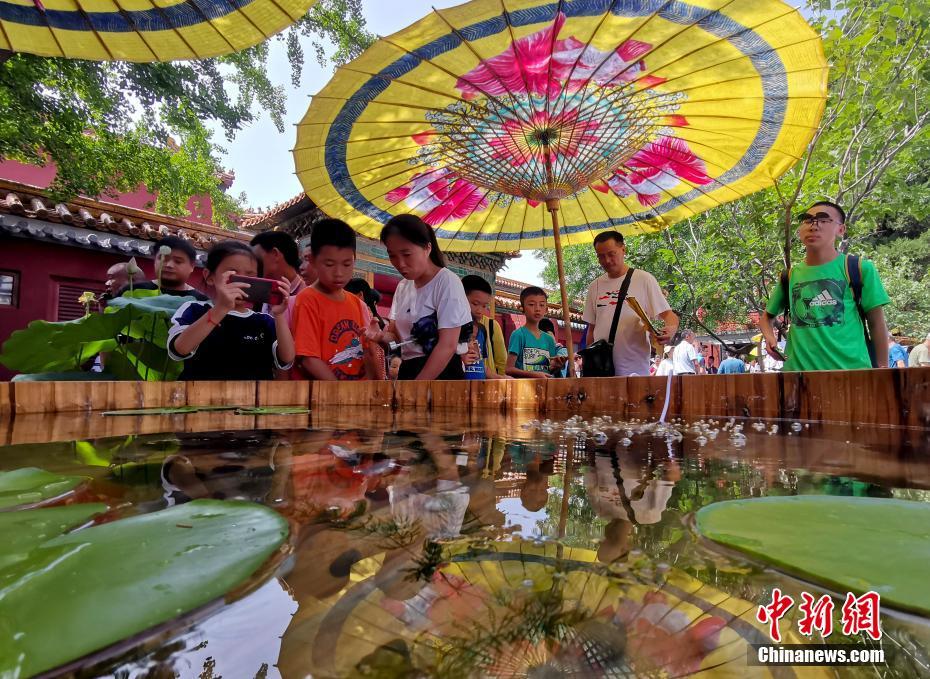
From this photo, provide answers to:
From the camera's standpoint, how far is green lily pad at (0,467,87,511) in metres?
0.71

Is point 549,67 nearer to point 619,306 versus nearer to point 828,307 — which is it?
point 619,306

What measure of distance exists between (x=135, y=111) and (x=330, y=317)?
7.72 metres

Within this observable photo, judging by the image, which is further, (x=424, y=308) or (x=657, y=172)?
(x=657, y=172)

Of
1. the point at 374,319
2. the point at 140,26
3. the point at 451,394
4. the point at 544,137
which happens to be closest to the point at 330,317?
the point at 374,319

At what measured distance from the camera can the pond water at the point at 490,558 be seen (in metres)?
0.36

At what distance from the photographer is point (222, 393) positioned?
2.24 m

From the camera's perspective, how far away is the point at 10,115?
5660 mm

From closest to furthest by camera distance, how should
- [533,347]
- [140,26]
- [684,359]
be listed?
[140,26]
[533,347]
[684,359]

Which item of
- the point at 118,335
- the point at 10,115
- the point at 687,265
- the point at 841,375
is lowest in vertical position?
the point at 841,375

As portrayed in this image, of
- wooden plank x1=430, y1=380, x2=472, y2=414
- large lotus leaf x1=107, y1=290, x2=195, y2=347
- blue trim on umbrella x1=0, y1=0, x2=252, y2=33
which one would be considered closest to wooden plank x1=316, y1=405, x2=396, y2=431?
wooden plank x1=430, y1=380, x2=472, y2=414

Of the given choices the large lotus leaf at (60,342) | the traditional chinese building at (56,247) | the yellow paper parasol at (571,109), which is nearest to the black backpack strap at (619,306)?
the yellow paper parasol at (571,109)

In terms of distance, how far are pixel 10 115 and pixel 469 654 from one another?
7.94 meters

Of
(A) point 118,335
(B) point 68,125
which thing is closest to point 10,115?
(B) point 68,125

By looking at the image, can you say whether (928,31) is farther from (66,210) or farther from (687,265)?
(66,210)
